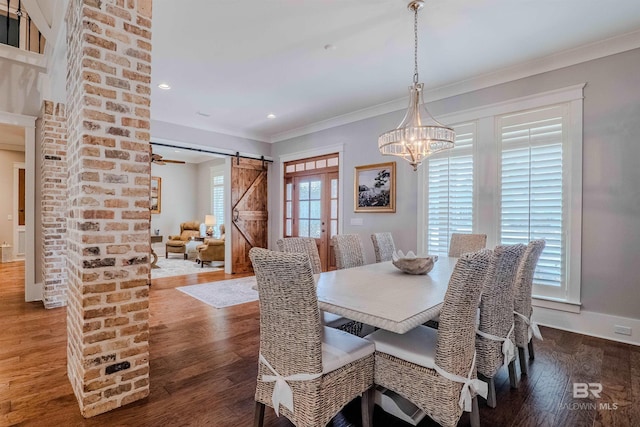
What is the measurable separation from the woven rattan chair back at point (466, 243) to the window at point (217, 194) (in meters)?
7.20

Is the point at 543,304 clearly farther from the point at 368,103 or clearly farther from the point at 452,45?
the point at 368,103

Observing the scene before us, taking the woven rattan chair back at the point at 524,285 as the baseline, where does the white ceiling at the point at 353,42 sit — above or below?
above

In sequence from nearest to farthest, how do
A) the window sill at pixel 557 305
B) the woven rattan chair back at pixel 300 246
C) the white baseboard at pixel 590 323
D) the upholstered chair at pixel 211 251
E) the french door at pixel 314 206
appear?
the woven rattan chair back at pixel 300 246 → the white baseboard at pixel 590 323 → the window sill at pixel 557 305 → the french door at pixel 314 206 → the upholstered chair at pixel 211 251

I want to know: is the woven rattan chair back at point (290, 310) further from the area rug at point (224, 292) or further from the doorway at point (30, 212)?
Result: the doorway at point (30, 212)

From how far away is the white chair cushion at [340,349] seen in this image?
5.04ft

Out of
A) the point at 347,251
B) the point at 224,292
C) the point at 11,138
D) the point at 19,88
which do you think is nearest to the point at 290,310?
the point at 347,251

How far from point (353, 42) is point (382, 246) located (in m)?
2.16

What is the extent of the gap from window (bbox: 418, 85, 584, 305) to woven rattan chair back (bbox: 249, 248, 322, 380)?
315 centimetres

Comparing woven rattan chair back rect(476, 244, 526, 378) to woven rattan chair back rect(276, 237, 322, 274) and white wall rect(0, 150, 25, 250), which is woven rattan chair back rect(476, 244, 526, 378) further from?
white wall rect(0, 150, 25, 250)

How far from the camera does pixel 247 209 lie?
6578 mm

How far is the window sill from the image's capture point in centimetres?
324

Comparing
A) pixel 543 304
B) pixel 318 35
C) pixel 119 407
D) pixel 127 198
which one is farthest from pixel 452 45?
pixel 119 407

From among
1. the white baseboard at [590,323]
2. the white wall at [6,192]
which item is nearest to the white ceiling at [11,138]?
the white wall at [6,192]

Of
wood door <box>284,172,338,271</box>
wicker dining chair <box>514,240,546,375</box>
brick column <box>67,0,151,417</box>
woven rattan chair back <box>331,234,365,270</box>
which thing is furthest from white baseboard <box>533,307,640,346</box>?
brick column <box>67,0,151,417</box>
